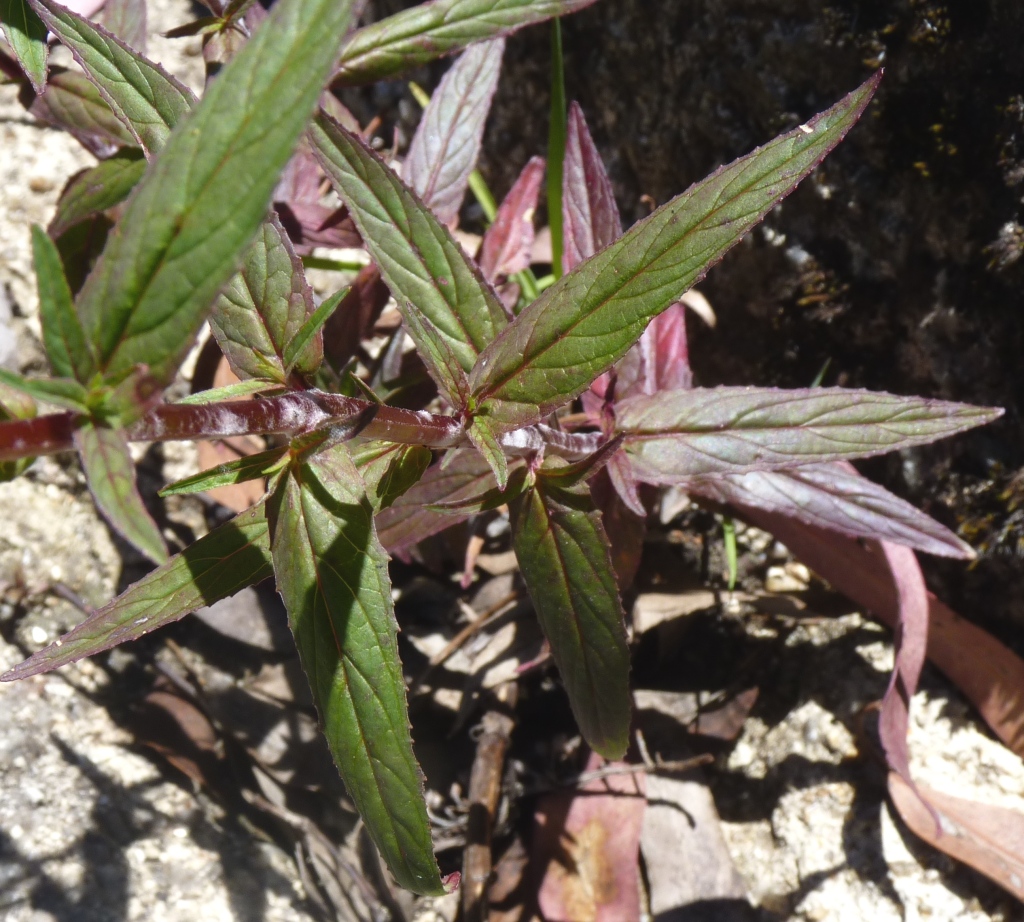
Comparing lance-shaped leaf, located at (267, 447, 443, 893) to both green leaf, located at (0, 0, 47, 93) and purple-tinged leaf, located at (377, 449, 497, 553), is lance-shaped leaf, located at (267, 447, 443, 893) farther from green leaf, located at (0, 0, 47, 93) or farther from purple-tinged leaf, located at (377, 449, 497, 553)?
green leaf, located at (0, 0, 47, 93)

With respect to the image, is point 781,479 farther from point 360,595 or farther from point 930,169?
point 360,595

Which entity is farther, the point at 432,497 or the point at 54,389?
the point at 432,497

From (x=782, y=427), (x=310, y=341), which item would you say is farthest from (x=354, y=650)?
(x=782, y=427)

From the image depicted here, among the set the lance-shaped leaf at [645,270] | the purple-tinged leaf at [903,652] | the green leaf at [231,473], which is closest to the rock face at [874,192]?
the purple-tinged leaf at [903,652]

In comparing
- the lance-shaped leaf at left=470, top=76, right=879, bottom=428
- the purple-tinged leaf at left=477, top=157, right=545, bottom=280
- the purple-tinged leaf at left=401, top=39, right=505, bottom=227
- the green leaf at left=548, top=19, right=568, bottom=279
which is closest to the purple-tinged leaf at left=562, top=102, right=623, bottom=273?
the green leaf at left=548, top=19, right=568, bottom=279

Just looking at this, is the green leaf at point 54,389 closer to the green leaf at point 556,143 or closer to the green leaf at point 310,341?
the green leaf at point 310,341

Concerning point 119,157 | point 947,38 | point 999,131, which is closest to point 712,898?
point 999,131

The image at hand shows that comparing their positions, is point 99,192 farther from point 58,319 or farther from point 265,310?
point 58,319
